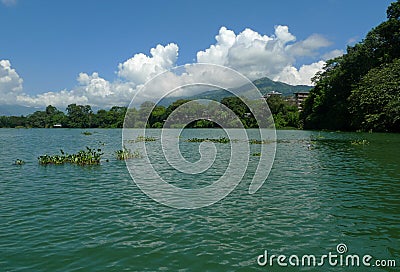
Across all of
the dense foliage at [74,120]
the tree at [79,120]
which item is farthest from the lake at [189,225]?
the tree at [79,120]

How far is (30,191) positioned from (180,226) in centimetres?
904

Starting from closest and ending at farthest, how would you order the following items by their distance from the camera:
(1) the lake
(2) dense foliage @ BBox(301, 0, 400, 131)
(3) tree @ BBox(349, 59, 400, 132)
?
(1) the lake → (3) tree @ BBox(349, 59, 400, 132) → (2) dense foliage @ BBox(301, 0, 400, 131)

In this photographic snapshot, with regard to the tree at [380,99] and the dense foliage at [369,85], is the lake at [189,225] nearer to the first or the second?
the tree at [380,99]

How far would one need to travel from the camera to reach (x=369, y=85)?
215 ft

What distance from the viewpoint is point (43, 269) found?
311 inches

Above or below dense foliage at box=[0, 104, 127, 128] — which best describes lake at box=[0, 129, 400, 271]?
below

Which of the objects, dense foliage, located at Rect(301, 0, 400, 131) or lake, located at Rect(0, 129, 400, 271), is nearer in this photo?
lake, located at Rect(0, 129, 400, 271)

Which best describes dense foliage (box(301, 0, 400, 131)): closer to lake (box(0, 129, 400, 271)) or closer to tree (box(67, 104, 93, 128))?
lake (box(0, 129, 400, 271))

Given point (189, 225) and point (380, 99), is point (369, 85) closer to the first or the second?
point (380, 99)

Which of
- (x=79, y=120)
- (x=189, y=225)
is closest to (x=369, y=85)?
(x=189, y=225)

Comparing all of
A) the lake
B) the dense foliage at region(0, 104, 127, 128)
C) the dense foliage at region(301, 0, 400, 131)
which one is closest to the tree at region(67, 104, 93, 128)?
the dense foliage at region(0, 104, 127, 128)

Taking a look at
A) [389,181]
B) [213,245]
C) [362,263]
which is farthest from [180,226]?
[389,181]

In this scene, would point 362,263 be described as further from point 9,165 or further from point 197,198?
point 9,165

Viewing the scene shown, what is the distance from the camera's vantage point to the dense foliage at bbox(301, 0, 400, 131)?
62444 mm
